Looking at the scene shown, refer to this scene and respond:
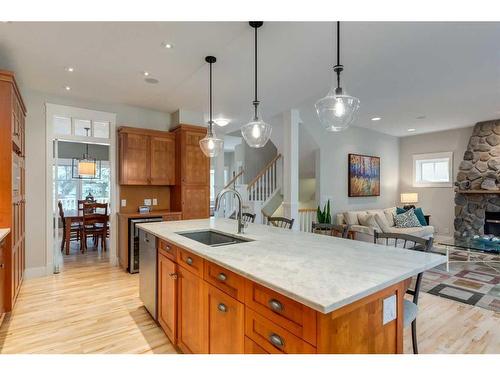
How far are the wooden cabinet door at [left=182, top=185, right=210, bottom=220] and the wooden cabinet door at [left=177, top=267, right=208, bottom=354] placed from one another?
106 inches

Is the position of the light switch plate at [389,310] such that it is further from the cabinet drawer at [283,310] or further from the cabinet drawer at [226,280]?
the cabinet drawer at [226,280]

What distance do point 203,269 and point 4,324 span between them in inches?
88.2

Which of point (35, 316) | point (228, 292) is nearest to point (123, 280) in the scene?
point (35, 316)

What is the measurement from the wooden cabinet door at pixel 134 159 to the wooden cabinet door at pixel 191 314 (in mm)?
2833

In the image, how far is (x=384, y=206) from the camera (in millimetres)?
7395

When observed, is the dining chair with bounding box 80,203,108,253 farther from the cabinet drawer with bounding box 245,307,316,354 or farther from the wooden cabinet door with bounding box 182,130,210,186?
the cabinet drawer with bounding box 245,307,316,354

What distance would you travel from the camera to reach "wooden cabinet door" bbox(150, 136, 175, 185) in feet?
15.4

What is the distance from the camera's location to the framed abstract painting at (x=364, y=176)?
258 inches

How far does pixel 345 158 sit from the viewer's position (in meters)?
6.50

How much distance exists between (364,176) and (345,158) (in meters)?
0.76

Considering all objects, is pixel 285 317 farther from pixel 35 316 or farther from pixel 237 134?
pixel 237 134

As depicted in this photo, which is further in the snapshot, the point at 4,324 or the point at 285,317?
the point at 4,324

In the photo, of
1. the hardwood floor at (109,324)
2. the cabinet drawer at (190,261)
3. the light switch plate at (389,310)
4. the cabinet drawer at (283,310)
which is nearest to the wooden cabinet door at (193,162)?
the hardwood floor at (109,324)
